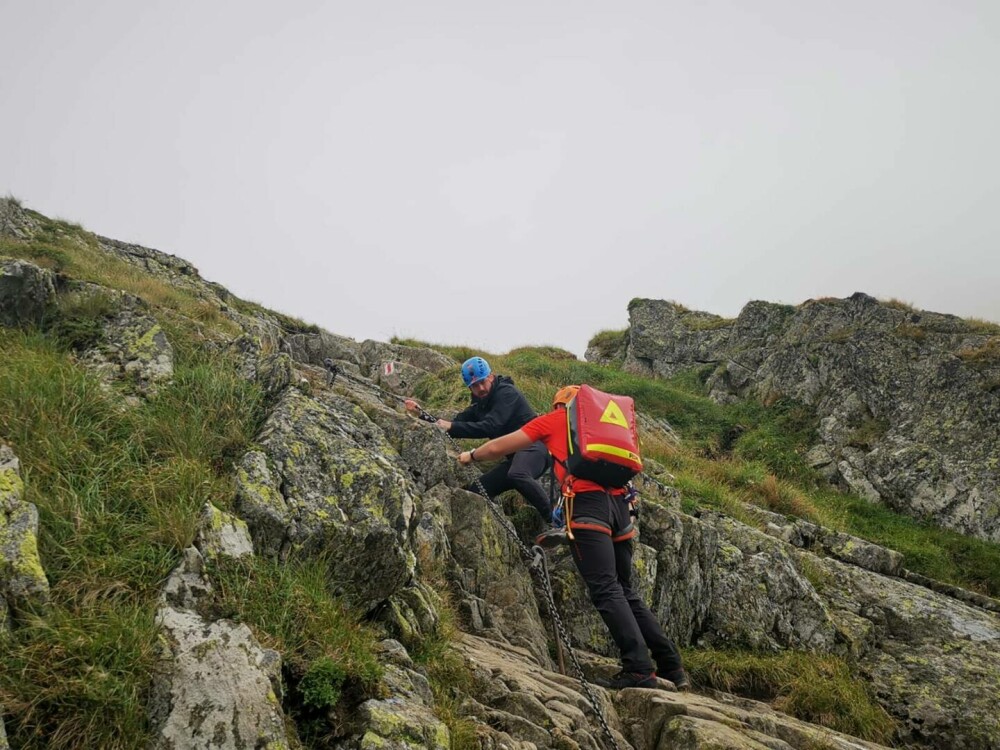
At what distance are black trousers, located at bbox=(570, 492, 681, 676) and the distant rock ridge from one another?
13.5 m

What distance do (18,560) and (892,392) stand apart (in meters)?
22.8

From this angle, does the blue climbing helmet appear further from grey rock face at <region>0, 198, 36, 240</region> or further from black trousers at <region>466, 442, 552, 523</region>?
grey rock face at <region>0, 198, 36, 240</region>

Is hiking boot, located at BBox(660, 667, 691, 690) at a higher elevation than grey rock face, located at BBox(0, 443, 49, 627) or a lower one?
lower

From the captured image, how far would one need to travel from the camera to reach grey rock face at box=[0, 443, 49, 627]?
11.4 ft

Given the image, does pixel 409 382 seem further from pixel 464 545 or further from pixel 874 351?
pixel 874 351

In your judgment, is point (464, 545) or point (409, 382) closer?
point (464, 545)

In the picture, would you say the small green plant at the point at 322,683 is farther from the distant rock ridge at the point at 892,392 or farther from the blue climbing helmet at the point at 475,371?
Result: the distant rock ridge at the point at 892,392

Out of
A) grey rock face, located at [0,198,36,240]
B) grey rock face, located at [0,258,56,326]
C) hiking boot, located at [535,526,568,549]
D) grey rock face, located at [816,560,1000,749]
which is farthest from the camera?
grey rock face, located at [0,198,36,240]

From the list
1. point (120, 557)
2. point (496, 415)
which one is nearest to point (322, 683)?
point (120, 557)

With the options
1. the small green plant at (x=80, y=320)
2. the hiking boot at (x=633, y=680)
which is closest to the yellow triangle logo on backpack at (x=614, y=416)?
the hiking boot at (x=633, y=680)

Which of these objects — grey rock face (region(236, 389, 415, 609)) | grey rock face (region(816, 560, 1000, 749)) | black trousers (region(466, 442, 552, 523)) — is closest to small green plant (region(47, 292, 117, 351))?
grey rock face (region(236, 389, 415, 609))

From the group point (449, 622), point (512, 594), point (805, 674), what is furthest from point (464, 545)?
point (805, 674)

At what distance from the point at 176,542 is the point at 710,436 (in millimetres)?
19742

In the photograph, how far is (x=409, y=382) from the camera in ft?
54.4
